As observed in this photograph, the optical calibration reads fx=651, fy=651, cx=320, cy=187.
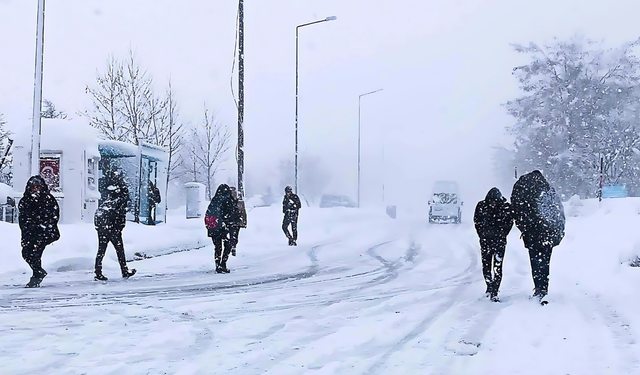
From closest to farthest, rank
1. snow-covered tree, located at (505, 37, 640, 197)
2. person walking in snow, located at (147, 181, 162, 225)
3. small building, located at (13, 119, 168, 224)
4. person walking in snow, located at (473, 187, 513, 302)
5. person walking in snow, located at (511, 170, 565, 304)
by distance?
person walking in snow, located at (511, 170, 565, 304), person walking in snow, located at (473, 187, 513, 302), small building, located at (13, 119, 168, 224), person walking in snow, located at (147, 181, 162, 225), snow-covered tree, located at (505, 37, 640, 197)

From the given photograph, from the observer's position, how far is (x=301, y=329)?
706 cm

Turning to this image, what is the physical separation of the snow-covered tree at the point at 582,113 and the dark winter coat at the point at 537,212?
34.5m

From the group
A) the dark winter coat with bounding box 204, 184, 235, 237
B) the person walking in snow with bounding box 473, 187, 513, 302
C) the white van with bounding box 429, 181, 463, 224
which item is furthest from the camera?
the white van with bounding box 429, 181, 463, 224

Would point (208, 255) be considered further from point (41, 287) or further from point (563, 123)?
point (563, 123)

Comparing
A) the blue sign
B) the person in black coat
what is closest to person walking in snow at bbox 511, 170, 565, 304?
the person in black coat

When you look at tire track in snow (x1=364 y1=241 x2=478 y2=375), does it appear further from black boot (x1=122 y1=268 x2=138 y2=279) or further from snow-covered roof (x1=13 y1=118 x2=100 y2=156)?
snow-covered roof (x1=13 y1=118 x2=100 y2=156)

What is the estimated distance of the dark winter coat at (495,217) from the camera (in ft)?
30.6

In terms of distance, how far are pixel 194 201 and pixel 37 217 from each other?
2007 cm

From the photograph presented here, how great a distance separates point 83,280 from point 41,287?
1028 mm

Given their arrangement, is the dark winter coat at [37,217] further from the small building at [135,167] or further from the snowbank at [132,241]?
the small building at [135,167]

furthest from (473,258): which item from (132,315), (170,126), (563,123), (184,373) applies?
(170,126)

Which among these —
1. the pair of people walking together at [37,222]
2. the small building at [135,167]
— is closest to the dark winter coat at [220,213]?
the pair of people walking together at [37,222]

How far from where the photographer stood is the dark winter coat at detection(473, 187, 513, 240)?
9312 millimetres

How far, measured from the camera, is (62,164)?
65.7 ft
